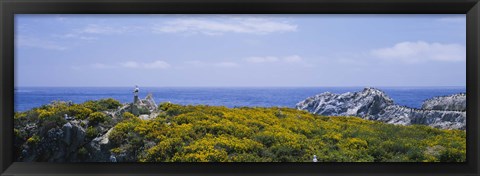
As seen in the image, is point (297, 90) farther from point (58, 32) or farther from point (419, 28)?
point (58, 32)

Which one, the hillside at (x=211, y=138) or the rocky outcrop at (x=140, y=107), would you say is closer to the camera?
the hillside at (x=211, y=138)

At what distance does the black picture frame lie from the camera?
2.32m

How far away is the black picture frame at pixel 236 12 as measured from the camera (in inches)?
91.3

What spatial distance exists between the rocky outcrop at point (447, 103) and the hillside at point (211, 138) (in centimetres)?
14

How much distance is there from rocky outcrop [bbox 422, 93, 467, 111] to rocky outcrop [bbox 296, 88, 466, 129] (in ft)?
0.07

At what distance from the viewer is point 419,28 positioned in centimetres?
299

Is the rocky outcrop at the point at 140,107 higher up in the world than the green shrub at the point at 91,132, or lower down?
higher up

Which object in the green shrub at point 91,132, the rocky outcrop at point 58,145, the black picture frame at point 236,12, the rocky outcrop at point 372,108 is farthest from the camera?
the rocky outcrop at point 372,108

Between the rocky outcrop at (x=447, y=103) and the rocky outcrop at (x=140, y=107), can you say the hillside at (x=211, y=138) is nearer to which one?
the rocky outcrop at (x=140, y=107)

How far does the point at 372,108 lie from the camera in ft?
10.1

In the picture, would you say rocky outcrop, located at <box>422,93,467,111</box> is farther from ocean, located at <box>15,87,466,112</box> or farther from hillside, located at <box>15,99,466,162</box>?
hillside, located at <box>15,99,466,162</box>

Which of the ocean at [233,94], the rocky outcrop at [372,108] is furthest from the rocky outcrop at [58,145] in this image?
the rocky outcrop at [372,108]

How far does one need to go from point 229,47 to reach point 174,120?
57 centimetres

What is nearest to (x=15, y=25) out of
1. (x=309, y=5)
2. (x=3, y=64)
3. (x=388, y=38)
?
(x=3, y=64)
